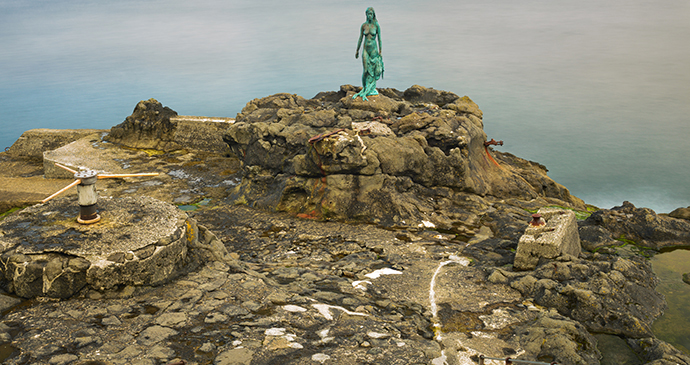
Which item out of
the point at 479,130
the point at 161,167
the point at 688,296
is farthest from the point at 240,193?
the point at 688,296

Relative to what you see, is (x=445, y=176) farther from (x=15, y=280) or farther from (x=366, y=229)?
(x=15, y=280)

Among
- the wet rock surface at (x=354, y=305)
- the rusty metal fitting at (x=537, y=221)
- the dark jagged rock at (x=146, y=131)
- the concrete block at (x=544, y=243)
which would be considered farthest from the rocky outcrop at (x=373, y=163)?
the dark jagged rock at (x=146, y=131)

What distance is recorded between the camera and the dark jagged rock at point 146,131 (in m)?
18.6

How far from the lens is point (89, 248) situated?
6.56 metres

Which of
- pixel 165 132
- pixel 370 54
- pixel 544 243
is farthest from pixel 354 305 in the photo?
pixel 165 132

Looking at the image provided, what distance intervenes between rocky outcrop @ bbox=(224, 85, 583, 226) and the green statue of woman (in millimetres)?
461

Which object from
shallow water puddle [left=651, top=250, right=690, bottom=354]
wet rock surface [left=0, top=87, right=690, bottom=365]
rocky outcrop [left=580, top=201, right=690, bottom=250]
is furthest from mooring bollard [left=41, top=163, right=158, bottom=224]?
rocky outcrop [left=580, top=201, right=690, bottom=250]

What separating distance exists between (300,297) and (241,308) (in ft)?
2.78

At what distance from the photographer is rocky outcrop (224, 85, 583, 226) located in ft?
38.5

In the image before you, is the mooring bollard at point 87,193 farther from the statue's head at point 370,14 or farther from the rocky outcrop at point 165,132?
the rocky outcrop at point 165,132

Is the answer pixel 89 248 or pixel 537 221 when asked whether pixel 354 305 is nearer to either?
pixel 89 248

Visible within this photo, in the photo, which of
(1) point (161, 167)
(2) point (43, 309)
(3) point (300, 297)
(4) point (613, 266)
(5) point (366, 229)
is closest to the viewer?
(2) point (43, 309)

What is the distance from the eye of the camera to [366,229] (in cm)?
1112

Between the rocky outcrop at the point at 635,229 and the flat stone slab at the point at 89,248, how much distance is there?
309 inches
